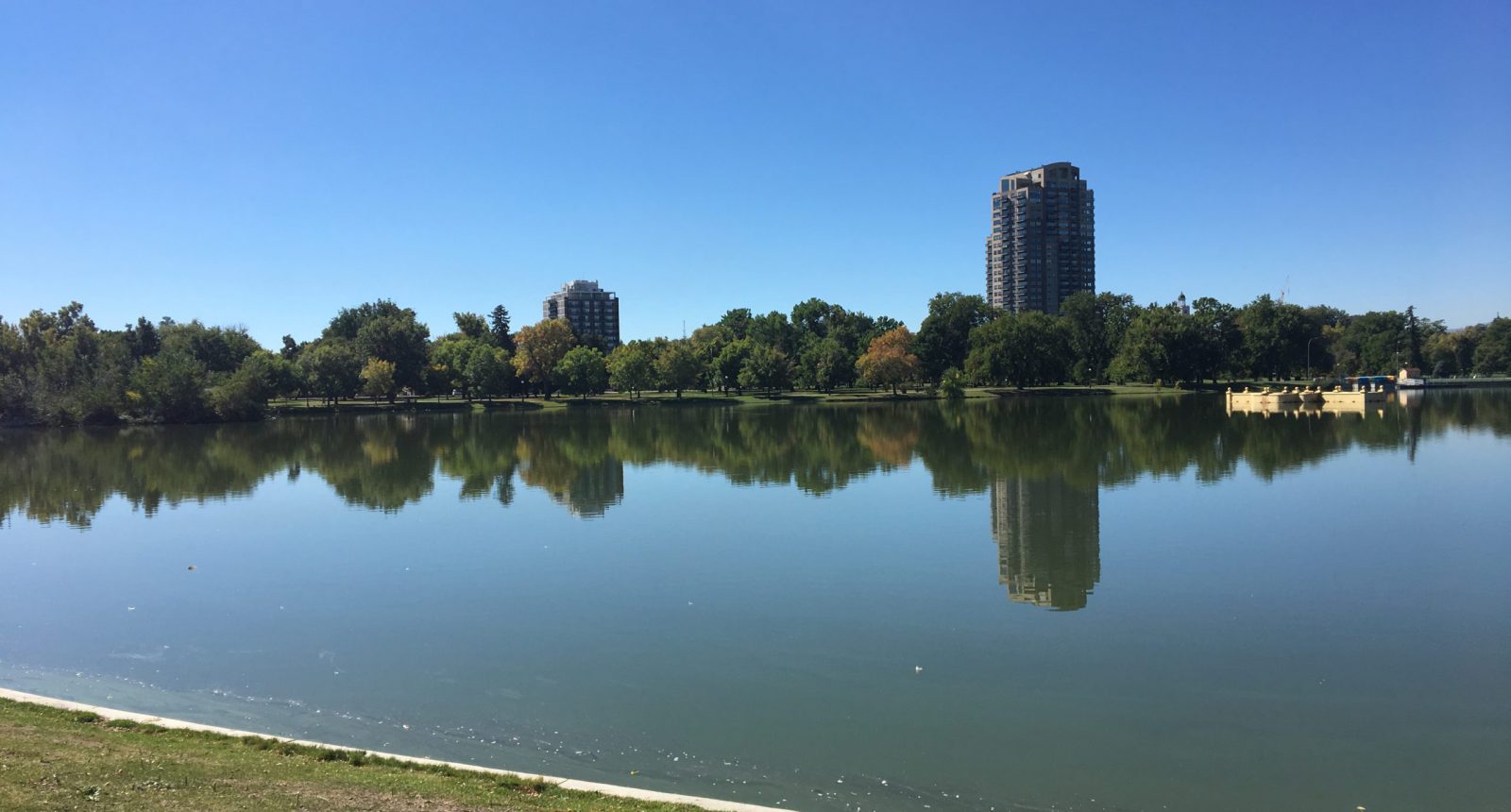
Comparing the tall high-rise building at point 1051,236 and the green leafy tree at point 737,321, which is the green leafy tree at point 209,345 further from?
the tall high-rise building at point 1051,236

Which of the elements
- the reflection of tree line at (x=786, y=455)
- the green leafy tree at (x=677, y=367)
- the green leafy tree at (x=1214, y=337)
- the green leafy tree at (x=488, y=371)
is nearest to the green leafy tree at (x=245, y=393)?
the reflection of tree line at (x=786, y=455)

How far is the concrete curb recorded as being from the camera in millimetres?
7211

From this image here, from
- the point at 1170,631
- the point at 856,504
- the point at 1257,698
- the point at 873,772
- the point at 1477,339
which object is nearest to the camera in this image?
the point at 873,772

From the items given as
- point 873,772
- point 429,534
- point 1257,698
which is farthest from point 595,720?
point 429,534

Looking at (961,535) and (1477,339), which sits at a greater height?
(1477,339)

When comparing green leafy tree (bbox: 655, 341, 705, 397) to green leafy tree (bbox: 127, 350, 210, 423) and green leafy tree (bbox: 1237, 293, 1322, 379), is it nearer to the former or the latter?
green leafy tree (bbox: 127, 350, 210, 423)

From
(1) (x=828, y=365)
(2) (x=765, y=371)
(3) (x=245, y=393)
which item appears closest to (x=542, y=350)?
(2) (x=765, y=371)

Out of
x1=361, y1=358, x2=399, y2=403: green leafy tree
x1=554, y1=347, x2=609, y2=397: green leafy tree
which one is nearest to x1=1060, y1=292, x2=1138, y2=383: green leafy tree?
x1=554, y1=347, x2=609, y2=397: green leafy tree

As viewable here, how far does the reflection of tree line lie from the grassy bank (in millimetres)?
9368

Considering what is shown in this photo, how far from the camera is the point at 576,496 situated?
27.7 metres

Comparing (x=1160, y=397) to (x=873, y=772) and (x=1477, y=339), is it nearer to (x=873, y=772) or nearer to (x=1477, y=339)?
(x=1477, y=339)

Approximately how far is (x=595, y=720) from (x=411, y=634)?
16.3 ft

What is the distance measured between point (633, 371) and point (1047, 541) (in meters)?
83.0

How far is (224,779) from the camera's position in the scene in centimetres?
717
